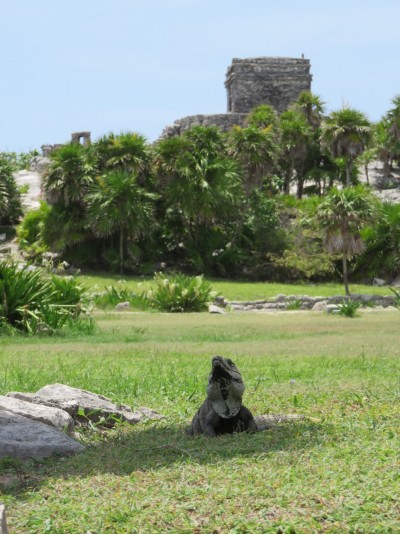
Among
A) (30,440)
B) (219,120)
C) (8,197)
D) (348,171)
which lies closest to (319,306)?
(30,440)

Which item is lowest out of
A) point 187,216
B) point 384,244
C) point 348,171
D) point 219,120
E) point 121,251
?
point 121,251

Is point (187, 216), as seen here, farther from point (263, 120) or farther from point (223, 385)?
point (223, 385)

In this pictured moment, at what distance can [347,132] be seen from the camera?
41.1m

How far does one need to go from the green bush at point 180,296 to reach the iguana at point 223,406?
52.9ft

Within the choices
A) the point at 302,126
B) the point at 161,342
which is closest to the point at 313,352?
the point at 161,342

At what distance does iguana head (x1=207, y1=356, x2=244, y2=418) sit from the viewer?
5641 mm

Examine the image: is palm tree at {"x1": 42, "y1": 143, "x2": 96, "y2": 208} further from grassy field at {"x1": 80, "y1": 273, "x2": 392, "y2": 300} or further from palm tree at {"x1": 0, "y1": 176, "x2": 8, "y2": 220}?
palm tree at {"x1": 0, "y1": 176, "x2": 8, "y2": 220}

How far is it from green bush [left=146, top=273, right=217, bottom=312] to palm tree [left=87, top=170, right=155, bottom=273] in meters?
11.3

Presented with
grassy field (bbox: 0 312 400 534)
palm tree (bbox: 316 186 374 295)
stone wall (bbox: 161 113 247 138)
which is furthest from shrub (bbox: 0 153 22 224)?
grassy field (bbox: 0 312 400 534)

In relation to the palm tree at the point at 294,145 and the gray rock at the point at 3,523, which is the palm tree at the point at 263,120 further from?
the gray rock at the point at 3,523

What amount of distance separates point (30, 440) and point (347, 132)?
122 feet

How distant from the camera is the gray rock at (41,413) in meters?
5.99

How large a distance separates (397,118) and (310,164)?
22.2ft

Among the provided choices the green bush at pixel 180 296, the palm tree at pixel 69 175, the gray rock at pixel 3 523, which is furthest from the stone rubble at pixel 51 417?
the palm tree at pixel 69 175
